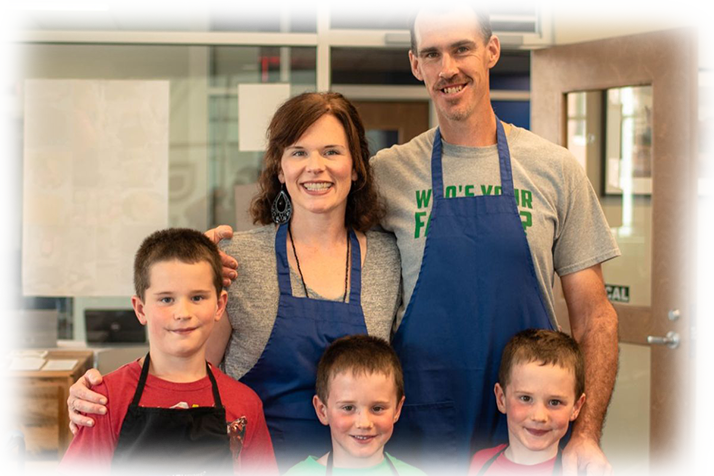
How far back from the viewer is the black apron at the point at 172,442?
1.59m

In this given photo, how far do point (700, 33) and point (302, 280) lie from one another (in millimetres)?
3154

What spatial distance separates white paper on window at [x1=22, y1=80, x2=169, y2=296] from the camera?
152 inches

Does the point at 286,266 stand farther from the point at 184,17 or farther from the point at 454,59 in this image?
the point at 184,17

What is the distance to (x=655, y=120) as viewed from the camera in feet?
11.8

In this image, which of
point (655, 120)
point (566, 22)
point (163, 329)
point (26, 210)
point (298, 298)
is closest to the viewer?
point (163, 329)

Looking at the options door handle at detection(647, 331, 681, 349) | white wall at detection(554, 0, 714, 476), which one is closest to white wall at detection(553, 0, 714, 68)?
white wall at detection(554, 0, 714, 476)

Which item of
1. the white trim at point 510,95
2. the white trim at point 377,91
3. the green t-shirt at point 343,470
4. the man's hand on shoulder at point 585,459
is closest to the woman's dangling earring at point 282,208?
the green t-shirt at point 343,470

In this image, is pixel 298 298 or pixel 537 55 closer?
pixel 298 298

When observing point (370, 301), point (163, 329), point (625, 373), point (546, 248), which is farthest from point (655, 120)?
point (163, 329)

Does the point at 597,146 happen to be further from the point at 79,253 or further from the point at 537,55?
the point at 79,253

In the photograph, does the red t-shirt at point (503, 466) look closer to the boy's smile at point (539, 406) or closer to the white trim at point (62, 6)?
the boy's smile at point (539, 406)

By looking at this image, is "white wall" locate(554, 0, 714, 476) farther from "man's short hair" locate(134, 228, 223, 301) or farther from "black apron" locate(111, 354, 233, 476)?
"black apron" locate(111, 354, 233, 476)

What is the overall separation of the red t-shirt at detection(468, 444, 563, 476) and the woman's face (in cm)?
71

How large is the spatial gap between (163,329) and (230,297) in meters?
0.23
